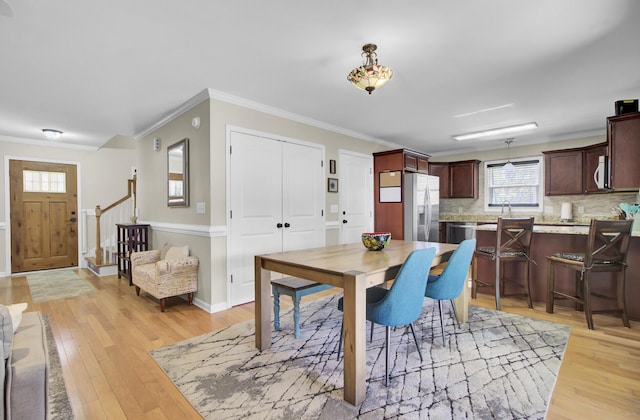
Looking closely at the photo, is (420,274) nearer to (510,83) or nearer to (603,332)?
(603,332)

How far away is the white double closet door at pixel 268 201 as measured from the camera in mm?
3586

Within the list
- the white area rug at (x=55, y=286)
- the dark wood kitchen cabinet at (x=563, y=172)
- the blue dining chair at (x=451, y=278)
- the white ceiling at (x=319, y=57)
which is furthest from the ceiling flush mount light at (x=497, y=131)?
the white area rug at (x=55, y=286)

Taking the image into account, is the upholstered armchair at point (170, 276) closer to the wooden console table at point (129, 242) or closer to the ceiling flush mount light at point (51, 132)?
the wooden console table at point (129, 242)

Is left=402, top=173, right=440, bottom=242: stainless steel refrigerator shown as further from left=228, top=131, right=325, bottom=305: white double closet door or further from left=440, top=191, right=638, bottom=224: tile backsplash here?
left=228, top=131, right=325, bottom=305: white double closet door

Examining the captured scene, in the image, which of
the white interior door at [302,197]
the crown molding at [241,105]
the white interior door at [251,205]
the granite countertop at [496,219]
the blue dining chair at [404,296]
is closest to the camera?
the blue dining chair at [404,296]

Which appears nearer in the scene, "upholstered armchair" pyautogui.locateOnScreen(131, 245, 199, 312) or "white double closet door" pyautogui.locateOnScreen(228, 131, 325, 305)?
"upholstered armchair" pyautogui.locateOnScreen(131, 245, 199, 312)

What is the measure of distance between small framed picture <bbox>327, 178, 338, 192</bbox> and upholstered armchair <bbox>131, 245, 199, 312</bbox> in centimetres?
214

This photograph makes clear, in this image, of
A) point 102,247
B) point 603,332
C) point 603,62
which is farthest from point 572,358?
point 102,247

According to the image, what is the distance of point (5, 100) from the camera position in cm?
356

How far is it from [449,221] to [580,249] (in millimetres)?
3236

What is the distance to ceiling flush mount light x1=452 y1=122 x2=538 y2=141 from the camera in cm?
473

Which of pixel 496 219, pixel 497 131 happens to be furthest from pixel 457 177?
pixel 497 131

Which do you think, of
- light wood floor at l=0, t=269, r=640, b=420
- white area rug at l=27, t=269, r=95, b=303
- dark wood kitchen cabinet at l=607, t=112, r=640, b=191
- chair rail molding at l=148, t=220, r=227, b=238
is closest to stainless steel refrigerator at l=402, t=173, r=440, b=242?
light wood floor at l=0, t=269, r=640, b=420

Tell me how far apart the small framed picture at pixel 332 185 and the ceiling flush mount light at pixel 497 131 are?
2386 millimetres
